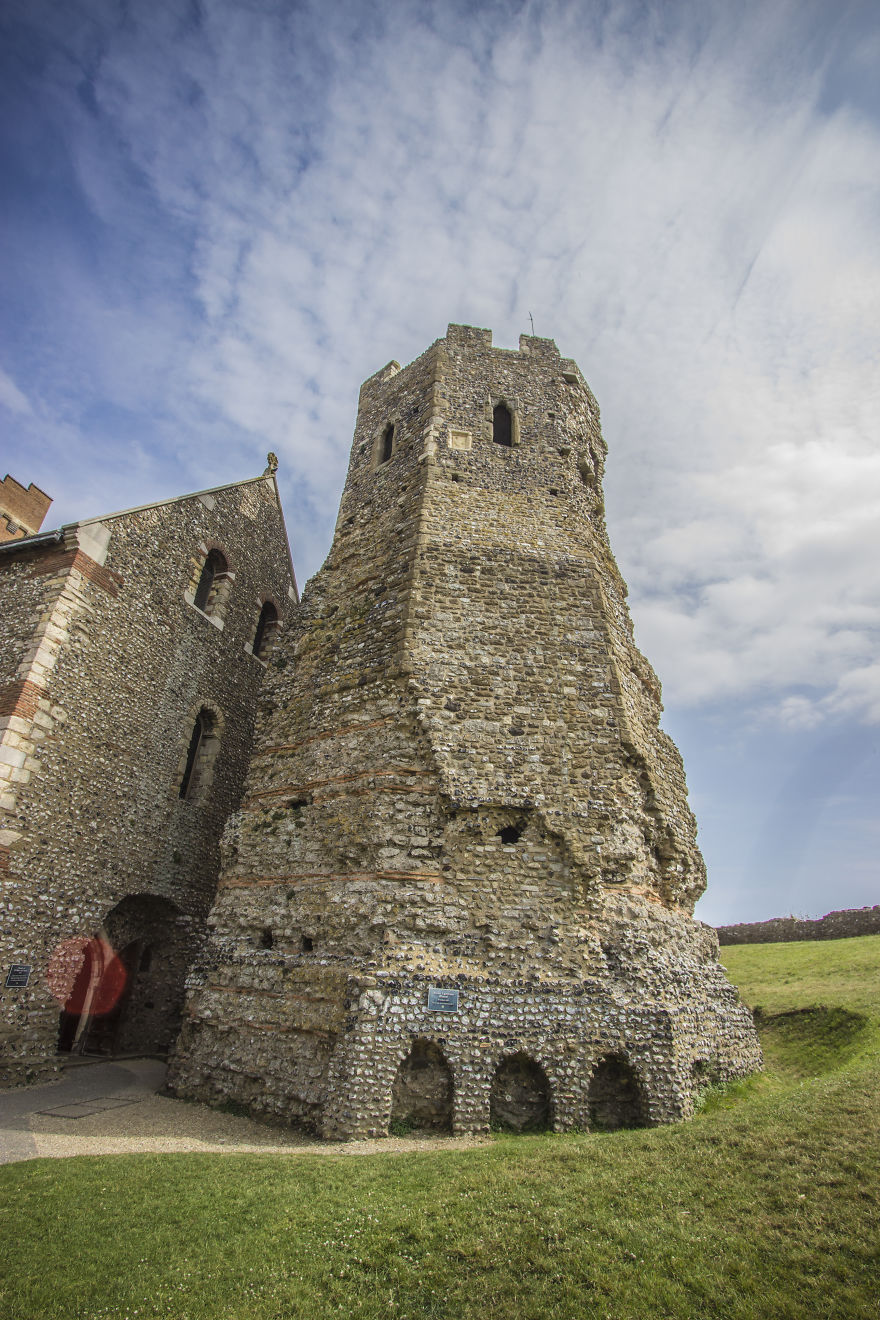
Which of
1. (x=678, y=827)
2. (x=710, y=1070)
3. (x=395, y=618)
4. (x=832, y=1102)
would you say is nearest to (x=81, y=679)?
(x=395, y=618)

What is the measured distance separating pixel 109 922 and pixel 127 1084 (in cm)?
372

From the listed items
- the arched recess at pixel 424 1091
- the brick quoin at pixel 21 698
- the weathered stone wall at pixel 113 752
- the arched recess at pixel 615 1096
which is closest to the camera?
the arched recess at pixel 424 1091

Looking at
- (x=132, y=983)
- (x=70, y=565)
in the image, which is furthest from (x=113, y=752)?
(x=132, y=983)

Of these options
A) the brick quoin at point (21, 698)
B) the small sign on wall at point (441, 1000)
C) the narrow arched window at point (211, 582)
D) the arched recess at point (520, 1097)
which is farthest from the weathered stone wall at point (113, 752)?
the arched recess at point (520, 1097)

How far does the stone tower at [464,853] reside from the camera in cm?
832

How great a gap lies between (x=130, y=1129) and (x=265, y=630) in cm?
1357

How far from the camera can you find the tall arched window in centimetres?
1574

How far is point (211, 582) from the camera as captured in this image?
18.1 m

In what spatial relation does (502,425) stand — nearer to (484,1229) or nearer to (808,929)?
(484,1229)

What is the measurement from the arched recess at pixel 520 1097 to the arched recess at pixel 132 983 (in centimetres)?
905

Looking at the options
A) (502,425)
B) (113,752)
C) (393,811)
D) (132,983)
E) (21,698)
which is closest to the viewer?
(393,811)

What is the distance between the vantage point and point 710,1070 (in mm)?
9320

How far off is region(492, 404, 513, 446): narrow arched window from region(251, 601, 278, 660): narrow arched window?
9.16 metres

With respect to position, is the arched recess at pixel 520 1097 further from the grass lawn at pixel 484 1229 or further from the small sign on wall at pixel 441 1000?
the small sign on wall at pixel 441 1000
